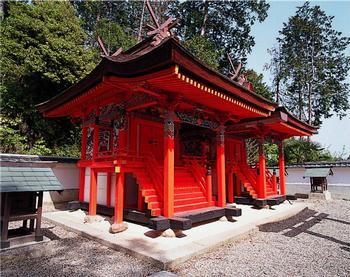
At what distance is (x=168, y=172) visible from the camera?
5.98 m

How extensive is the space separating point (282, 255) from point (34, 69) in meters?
14.6

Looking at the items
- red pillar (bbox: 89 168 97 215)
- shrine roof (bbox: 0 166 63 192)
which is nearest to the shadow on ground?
red pillar (bbox: 89 168 97 215)

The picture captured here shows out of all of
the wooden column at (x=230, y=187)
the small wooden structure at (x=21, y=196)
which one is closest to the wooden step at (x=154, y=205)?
the small wooden structure at (x=21, y=196)

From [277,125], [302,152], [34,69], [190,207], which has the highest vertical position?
[34,69]

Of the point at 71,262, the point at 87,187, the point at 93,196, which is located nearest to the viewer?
the point at 71,262

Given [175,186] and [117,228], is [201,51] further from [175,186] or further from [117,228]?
[117,228]

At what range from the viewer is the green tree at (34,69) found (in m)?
13.9

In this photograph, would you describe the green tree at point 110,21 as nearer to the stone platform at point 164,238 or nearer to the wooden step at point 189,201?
the stone platform at point 164,238

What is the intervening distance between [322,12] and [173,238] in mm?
29039

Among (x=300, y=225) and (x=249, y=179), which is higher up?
(x=249, y=179)

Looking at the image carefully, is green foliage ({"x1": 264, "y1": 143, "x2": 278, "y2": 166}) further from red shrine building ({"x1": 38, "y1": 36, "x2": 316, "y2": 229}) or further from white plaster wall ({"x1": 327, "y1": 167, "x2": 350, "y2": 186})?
red shrine building ({"x1": 38, "y1": 36, "x2": 316, "y2": 229})

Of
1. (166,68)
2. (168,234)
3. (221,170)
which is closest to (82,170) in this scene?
(168,234)

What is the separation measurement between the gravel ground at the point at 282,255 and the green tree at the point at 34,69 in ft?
41.3

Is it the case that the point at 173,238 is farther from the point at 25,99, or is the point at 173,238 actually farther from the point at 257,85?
the point at 257,85
